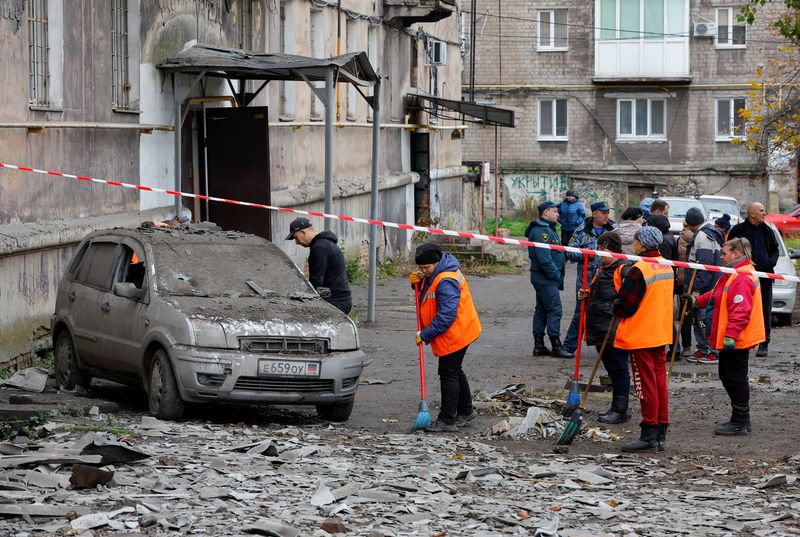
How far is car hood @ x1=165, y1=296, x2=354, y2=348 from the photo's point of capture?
10320 millimetres

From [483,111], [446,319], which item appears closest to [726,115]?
[483,111]

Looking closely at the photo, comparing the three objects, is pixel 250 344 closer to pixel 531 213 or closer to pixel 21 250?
pixel 21 250

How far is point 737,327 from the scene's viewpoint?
10219 millimetres

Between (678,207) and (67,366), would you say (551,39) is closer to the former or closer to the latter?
(678,207)

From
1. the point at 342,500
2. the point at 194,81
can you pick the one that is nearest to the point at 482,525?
the point at 342,500

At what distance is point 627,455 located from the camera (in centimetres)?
965

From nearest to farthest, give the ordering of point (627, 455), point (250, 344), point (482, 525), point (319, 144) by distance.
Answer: point (482, 525) < point (627, 455) < point (250, 344) < point (319, 144)

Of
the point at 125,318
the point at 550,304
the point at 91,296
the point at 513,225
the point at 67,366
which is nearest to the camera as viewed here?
the point at 125,318

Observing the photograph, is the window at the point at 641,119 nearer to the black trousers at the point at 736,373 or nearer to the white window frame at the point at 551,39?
the white window frame at the point at 551,39

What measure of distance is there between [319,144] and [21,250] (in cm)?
1126

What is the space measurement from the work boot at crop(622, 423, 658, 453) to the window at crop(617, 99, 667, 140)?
36779 mm

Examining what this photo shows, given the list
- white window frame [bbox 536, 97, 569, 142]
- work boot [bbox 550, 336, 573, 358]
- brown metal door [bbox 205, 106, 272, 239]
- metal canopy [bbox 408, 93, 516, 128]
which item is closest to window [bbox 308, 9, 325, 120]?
metal canopy [bbox 408, 93, 516, 128]

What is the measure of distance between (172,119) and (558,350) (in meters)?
6.19

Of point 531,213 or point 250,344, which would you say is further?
point 531,213
